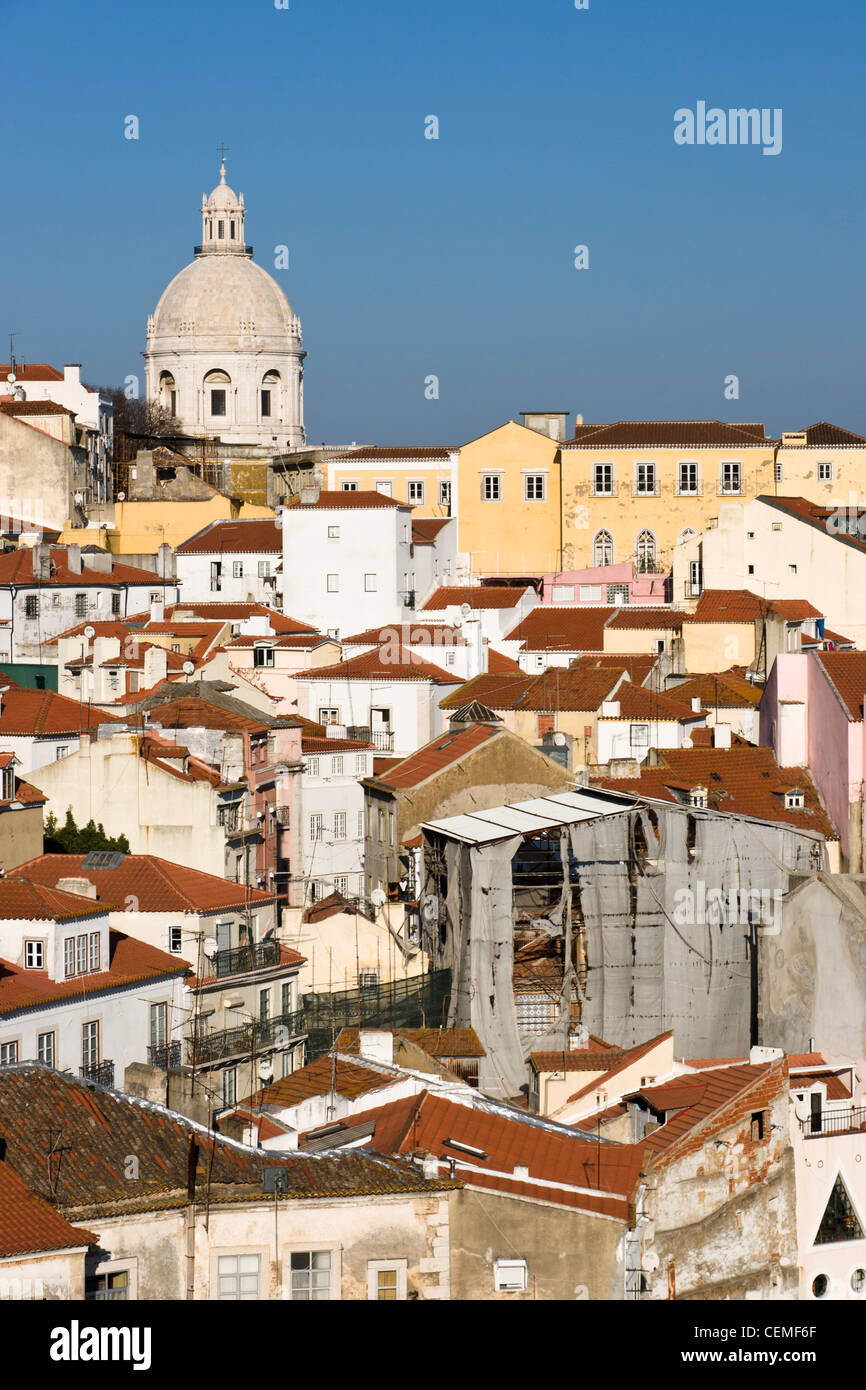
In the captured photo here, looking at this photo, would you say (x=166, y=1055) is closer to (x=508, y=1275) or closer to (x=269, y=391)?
(x=508, y=1275)

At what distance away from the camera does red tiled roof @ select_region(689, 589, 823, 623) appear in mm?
49062

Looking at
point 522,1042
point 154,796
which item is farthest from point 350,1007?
point 154,796

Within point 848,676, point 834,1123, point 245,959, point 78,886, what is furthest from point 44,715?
point 834,1123

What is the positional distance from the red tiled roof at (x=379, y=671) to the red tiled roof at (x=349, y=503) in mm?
6973

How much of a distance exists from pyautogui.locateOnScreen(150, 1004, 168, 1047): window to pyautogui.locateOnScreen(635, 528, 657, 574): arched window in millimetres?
37603

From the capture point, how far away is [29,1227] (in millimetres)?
14070

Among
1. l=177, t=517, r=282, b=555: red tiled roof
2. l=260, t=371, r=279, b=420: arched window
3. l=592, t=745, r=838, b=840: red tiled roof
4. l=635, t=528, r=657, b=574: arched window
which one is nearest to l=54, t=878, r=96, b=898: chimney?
l=592, t=745, r=838, b=840: red tiled roof

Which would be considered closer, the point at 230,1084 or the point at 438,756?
the point at 230,1084

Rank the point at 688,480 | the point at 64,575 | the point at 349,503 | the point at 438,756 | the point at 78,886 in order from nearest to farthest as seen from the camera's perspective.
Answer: the point at 78,886 < the point at 438,756 < the point at 64,575 < the point at 349,503 < the point at 688,480

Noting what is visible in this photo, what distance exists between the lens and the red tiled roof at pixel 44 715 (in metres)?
39.7

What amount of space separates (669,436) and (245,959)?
36141mm

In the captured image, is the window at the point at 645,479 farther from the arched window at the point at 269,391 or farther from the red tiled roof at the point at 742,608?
the arched window at the point at 269,391

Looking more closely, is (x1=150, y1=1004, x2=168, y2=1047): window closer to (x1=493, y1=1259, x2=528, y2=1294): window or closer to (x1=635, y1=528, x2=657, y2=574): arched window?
(x1=493, y1=1259, x2=528, y2=1294): window

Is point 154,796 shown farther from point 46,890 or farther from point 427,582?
point 427,582
